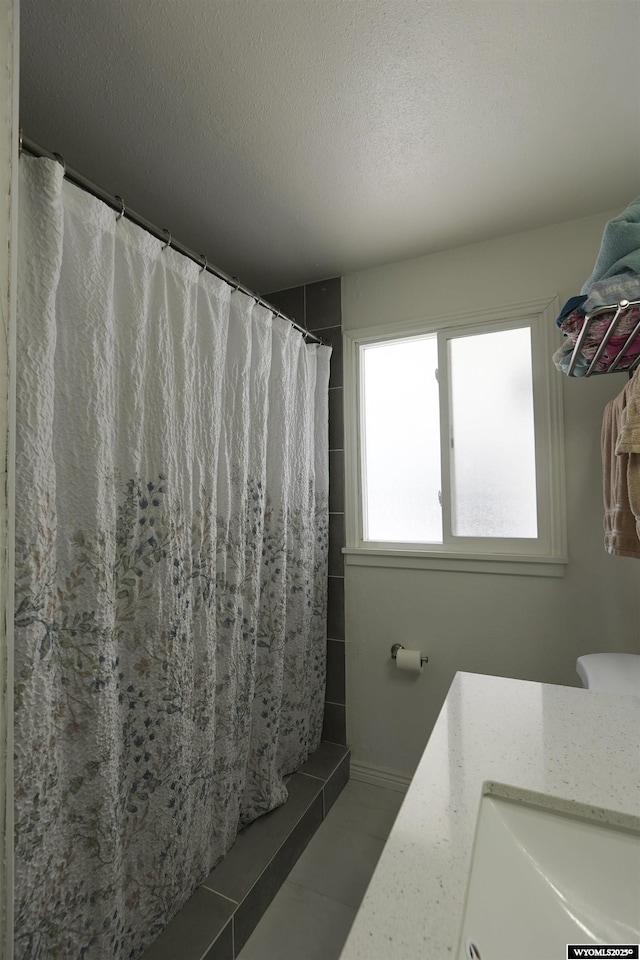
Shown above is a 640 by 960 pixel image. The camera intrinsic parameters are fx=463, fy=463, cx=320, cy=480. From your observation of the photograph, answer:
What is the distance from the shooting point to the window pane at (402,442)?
208 cm

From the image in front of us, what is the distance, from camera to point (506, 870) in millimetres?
630

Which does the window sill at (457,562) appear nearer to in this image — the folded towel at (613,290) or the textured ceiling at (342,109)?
the folded towel at (613,290)

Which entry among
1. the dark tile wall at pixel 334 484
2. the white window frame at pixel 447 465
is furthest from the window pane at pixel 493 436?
the dark tile wall at pixel 334 484

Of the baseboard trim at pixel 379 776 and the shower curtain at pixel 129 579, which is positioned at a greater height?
the shower curtain at pixel 129 579

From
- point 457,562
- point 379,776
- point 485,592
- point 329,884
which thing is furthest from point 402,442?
point 329,884

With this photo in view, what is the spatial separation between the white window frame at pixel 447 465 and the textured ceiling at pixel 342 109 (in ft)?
1.20

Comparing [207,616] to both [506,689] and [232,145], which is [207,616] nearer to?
[506,689]

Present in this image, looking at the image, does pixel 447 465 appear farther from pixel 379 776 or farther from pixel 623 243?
pixel 379 776

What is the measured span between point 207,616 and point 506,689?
84cm

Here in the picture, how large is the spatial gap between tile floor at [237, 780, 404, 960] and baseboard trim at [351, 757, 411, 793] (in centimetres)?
3

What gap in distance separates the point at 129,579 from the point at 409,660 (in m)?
1.26

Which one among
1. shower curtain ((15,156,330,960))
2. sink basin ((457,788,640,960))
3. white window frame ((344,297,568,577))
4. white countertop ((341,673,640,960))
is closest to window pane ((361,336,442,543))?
white window frame ((344,297,568,577))

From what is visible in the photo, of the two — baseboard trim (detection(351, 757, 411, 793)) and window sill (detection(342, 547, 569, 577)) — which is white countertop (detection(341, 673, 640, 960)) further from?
baseboard trim (detection(351, 757, 411, 793))

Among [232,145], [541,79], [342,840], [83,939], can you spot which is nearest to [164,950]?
[83,939]
